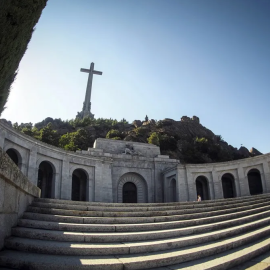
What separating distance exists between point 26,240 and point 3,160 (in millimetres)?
1704

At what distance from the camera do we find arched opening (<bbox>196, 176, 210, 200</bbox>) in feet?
85.2

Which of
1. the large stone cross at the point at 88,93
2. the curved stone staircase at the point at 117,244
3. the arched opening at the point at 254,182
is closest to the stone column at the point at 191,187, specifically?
the arched opening at the point at 254,182

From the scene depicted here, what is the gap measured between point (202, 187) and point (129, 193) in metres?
9.76

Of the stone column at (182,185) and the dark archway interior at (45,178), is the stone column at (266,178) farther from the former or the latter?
the dark archway interior at (45,178)

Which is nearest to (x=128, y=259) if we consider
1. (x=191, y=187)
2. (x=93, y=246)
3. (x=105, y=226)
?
(x=93, y=246)

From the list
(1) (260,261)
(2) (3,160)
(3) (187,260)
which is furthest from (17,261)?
(1) (260,261)

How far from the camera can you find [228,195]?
2600cm

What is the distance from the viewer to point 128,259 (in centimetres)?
396

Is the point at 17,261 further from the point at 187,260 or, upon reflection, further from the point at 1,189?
the point at 187,260

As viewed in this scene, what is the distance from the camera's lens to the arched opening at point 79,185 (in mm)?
21578

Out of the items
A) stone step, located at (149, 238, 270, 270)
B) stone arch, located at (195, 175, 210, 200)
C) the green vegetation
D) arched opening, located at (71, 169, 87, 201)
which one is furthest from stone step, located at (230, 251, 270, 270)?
stone arch, located at (195, 175, 210, 200)

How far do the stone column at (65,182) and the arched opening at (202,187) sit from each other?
52.7ft

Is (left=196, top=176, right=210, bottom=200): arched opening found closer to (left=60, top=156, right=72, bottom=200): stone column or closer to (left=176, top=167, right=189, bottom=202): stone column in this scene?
(left=176, top=167, right=189, bottom=202): stone column

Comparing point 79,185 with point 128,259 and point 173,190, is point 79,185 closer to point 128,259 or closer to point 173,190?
point 173,190
